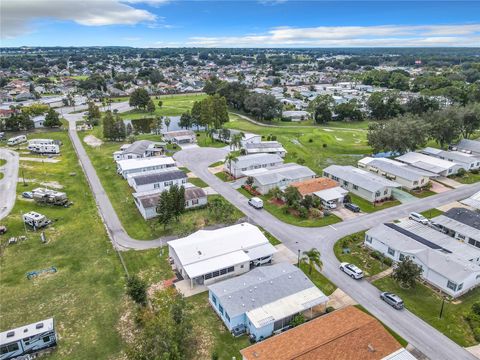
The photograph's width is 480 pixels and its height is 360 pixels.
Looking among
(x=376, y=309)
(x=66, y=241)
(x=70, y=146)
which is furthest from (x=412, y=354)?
(x=70, y=146)

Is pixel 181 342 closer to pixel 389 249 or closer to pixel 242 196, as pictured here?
pixel 389 249

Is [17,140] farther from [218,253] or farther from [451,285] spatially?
[451,285]

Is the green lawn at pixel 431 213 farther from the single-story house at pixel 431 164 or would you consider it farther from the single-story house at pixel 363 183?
the single-story house at pixel 431 164

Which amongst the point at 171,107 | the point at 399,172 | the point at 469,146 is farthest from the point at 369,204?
the point at 171,107

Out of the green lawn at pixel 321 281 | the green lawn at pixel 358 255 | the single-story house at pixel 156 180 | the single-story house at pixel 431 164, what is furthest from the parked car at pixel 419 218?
the single-story house at pixel 156 180

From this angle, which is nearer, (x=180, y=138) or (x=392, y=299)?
(x=392, y=299)
